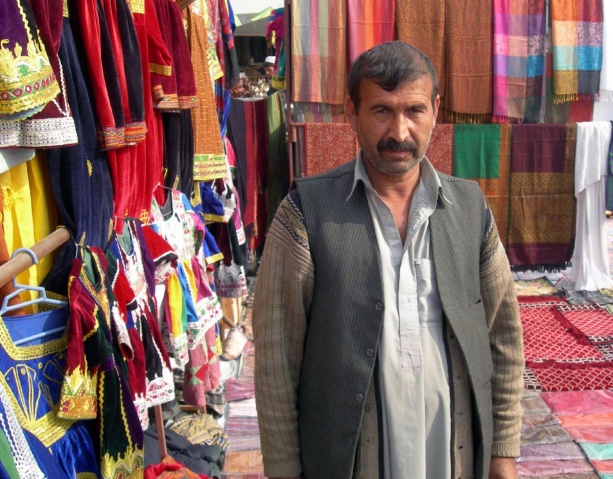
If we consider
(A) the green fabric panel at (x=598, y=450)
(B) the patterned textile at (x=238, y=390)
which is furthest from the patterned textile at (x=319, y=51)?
(A) the green fabric panel at (x=598, y=450)

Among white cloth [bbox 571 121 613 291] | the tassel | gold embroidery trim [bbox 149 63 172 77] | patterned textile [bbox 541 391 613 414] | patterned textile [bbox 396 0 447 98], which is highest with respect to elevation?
patterned textile [bbox 396 0 447 98]

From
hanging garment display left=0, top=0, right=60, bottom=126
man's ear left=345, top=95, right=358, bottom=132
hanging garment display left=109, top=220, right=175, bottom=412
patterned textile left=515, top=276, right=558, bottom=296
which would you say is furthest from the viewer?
patterned textile left=515, top=276, right=558, bottom=296

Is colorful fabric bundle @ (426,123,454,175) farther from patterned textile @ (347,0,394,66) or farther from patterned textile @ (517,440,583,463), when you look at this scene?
patterned textile @ (517,440,583,463)

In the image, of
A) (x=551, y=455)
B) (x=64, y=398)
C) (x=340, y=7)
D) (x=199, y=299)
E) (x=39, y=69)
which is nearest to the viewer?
(x=39, y=69)

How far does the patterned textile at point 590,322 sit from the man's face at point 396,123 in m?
3.95

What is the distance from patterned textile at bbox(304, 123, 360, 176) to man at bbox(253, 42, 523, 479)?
3.27 m

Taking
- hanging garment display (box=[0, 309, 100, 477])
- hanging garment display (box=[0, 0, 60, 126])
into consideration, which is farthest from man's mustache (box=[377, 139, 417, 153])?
hanging garment display (box=[0, 309, 100, 477])

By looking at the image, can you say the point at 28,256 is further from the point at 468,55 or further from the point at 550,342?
the point at 550,342

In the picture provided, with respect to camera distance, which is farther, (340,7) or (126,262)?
(340,7)

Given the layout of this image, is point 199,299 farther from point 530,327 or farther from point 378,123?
point 530,327

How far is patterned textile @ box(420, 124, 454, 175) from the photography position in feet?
15.9

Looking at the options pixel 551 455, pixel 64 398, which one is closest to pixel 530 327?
pixel 551 455

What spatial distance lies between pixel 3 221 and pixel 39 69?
402 millimetres

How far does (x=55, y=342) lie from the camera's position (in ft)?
4.58
